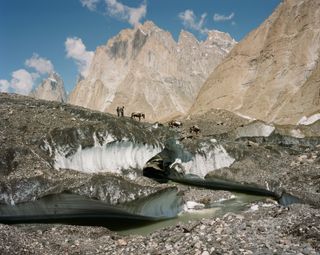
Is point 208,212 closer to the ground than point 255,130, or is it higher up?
closer to the ground

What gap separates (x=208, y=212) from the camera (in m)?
25.0

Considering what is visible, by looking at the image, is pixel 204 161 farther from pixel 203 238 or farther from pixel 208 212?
pixel 203 238

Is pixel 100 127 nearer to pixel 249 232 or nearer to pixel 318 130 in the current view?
pixel 249 232

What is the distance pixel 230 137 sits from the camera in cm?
4912

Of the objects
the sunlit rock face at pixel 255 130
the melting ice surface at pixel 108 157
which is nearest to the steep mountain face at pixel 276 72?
the sunlit rock face at pixel 255 130

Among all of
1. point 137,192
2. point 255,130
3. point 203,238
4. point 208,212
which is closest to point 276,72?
point 255,130

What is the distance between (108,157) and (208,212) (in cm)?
682

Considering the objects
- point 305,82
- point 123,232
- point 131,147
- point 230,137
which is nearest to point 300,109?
point 305,82

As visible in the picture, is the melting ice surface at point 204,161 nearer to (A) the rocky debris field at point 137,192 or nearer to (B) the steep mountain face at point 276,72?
(A) the rocky debris field at point 137,192

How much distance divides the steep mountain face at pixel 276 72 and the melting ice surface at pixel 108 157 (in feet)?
200

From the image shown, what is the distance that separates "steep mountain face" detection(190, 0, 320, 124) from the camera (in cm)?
9431

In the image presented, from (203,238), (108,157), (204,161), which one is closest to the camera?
(203,238)

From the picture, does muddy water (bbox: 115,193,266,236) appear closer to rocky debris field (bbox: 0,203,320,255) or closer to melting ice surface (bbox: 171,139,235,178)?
rocky debris field (bbox: 0,203,320,255)

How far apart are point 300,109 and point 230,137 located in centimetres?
4523
